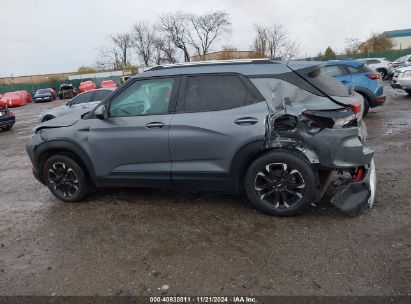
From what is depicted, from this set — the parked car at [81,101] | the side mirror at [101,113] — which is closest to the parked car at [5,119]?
the parked car at [81,101]

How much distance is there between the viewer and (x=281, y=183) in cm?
412

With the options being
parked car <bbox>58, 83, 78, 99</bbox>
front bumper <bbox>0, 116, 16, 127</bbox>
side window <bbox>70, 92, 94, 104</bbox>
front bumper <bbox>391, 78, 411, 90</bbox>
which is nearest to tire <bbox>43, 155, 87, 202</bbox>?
side window <bbox>70, 92, 94, 104</bbox>

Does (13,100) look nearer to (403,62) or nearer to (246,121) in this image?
(403,62)

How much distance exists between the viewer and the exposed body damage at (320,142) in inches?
156

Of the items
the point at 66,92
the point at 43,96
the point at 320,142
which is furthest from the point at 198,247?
the point at 66,92

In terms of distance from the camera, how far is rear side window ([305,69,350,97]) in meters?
4.22

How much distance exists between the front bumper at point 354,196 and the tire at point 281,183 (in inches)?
12.2

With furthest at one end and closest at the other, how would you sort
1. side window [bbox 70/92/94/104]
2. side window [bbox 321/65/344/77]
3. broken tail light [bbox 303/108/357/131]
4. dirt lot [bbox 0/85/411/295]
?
side window [bbox 70/92/94/104] → side window [bbox 321/65/344/77] → broken tail light [bbox 303/108/357/131] → dirt lot [bbox 0/85/411/295]

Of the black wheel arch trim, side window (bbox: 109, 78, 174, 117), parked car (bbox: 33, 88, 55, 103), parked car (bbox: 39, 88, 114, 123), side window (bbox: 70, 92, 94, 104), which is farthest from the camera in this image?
parked car (bbox: 33, 88, 55, 103)

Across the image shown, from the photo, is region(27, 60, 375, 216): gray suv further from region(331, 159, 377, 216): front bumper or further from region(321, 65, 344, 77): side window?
region(321, 65, 344, 77): side window

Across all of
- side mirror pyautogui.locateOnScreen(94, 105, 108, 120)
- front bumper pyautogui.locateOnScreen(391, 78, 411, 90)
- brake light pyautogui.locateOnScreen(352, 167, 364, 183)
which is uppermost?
side mirror pyautogui.locateOnScreen(94, 105, 108, 120)

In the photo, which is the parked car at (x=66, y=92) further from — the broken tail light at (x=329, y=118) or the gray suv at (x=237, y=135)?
the broken tail light at (x=329, y=118)

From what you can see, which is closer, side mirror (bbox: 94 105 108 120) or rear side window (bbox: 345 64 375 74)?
side mirror (bbox: 94 105 108 120)

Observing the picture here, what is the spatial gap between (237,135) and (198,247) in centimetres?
130
